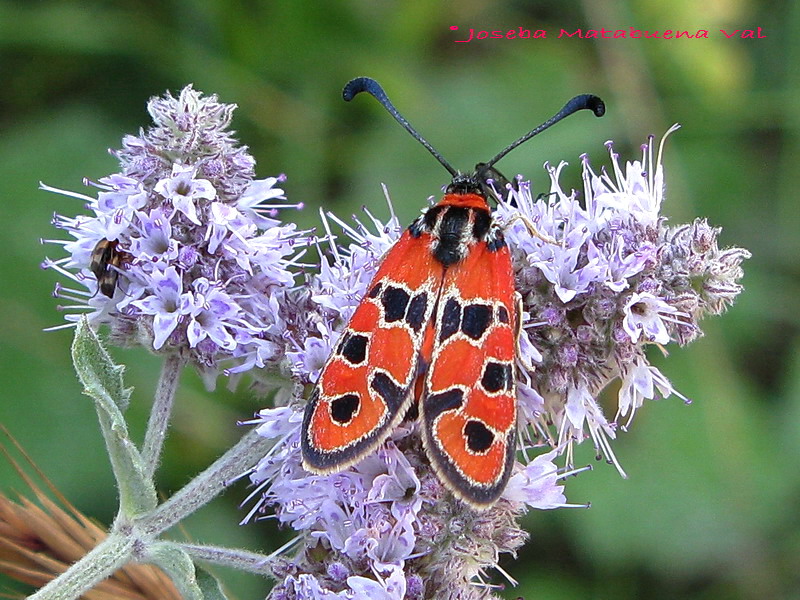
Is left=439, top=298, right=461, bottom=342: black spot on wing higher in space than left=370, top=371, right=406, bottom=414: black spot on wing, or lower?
higher

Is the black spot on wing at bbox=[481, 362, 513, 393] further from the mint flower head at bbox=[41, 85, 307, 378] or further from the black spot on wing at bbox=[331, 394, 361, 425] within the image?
the mint flower head at bbox=[41, 85, 307, 378]

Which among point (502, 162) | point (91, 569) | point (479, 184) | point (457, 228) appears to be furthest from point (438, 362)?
point (502, 162)

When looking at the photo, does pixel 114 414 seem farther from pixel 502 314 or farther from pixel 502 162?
pixel 502 162

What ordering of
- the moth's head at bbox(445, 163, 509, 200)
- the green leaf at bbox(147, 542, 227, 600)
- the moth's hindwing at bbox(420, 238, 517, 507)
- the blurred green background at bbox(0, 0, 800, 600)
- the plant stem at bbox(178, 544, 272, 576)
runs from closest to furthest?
the moth's hindwing at bbox(420, 238, 517, 507) → the green leaf at bbox(147, 542, 227, 600) → the plant stem at bbox(178, 544, 272, 576) → the moth's head at bbox(445, 163, 509, 200) → the blurred green background at bbox(0, 0, 800, 600)

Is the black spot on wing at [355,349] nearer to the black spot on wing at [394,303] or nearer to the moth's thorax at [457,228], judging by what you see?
the black spot on wing at [394,303]

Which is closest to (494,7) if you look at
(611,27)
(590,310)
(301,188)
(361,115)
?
(611,27)

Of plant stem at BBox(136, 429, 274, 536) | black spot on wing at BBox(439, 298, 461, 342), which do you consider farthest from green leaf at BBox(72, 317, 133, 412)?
black spot on wing at BBox(439, 298, 461, 342)

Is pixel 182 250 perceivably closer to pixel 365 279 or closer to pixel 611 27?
pixel 365 279
